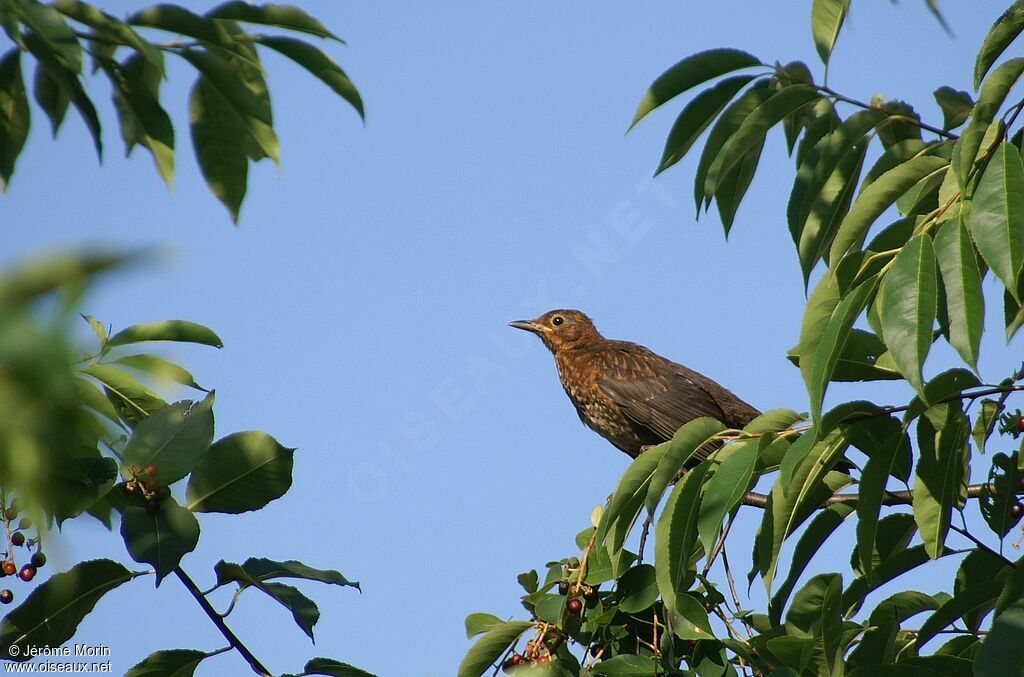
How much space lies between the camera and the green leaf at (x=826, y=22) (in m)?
3.24

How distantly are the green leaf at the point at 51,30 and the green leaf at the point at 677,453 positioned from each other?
1.80 meters

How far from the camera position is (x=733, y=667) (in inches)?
120

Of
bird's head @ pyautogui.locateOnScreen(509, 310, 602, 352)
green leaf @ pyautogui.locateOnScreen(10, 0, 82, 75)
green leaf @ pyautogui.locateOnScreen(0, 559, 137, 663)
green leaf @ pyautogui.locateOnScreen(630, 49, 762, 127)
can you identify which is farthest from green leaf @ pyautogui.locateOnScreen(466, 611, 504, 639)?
bird's head @ pyautogui.locateOnScreen(509, 310, 602, 352)

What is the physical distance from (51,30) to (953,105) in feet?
11.2

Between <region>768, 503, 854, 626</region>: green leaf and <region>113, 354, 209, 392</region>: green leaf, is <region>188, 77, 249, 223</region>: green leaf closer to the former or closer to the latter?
<region>113, 354, 209, 392</region>: green leaf

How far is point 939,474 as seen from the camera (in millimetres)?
Answer: 2826

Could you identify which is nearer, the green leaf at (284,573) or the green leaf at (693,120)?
the green leaf at (284,573)

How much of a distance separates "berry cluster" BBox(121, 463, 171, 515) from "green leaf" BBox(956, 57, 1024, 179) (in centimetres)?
188

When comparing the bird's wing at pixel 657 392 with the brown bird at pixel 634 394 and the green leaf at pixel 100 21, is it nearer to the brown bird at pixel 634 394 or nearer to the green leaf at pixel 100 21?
the brown bird at pixel 634 394

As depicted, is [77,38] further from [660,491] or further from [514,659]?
[514,659]

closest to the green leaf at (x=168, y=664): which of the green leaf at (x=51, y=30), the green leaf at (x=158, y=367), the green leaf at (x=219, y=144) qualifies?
the green leaf at (x=158, y=367)

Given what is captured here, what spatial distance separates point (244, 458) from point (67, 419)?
1.77 meters

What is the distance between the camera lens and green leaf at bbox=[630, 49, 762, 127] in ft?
11.3

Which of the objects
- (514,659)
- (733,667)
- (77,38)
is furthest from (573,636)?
(77,38)
